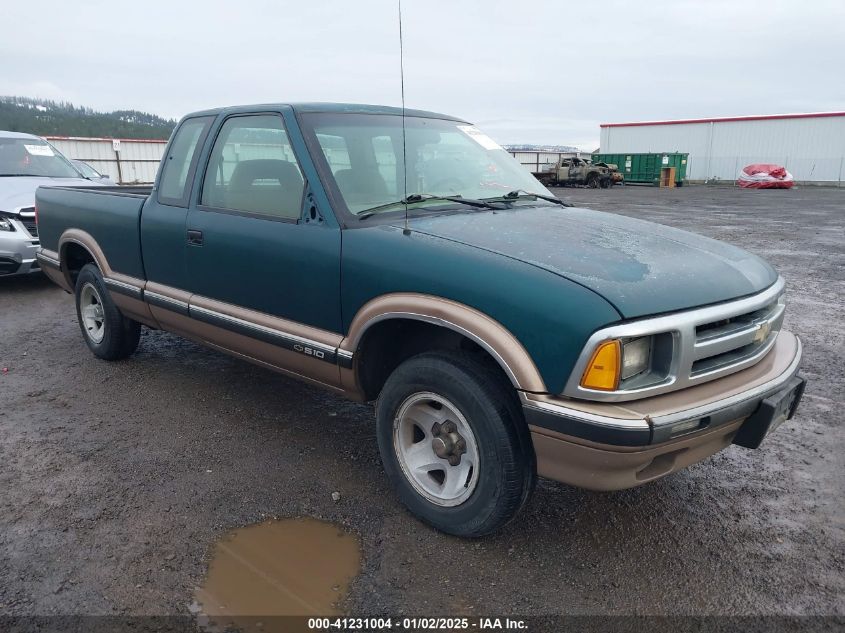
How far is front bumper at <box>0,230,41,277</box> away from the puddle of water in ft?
19.6

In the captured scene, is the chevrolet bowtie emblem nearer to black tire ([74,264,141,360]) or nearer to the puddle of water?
the puddle of water

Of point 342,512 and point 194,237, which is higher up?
point 194,237

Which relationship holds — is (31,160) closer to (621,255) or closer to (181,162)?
(181,162)

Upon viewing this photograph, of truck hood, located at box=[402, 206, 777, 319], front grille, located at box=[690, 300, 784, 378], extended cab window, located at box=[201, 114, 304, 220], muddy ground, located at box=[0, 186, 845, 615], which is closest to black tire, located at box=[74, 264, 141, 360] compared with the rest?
muddy ground, located at box=[0, 186, 845, 615]

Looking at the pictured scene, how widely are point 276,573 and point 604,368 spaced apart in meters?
1.53

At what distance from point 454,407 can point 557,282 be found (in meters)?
0.69

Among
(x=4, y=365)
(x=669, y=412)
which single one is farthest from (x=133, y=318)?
(x=669, y=412)

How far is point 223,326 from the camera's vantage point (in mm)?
3838

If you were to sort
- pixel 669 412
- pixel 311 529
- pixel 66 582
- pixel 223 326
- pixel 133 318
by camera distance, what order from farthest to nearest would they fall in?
pixel 133 318, pixel 223 326, pixel 311 529, pixel 66 582, pixel 669 412

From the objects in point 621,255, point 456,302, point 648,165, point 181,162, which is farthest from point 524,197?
point 648,165

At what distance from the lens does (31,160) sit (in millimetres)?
9023

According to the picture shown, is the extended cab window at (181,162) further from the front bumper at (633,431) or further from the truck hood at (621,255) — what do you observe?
the front bumper at (633,431)

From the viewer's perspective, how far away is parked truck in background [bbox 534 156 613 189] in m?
32.3

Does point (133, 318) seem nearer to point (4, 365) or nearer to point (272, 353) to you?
point (4, 365)
